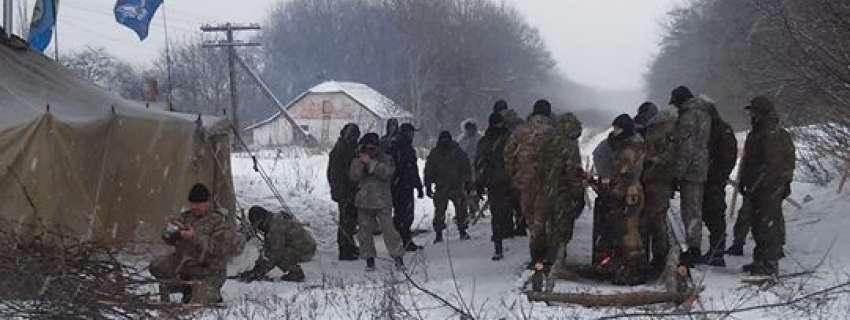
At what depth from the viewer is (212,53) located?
232 feet

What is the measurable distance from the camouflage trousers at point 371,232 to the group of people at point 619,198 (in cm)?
2

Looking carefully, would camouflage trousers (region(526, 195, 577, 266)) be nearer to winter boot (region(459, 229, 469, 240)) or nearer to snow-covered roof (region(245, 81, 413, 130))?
winter boot (region(459, 229, 469, 240))

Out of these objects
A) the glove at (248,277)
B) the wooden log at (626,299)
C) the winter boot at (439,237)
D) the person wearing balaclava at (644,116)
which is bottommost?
the glove at (248,277)

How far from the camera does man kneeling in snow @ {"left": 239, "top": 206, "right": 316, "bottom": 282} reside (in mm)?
9219

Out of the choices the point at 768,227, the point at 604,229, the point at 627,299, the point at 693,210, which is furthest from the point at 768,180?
the point at 627,299

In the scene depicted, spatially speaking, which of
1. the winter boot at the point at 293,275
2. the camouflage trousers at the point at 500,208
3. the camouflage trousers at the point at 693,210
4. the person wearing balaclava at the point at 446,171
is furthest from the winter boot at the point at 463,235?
the camouflage trousers at the point at 693,210

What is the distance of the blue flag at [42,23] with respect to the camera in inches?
542

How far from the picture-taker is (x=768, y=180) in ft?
27.2

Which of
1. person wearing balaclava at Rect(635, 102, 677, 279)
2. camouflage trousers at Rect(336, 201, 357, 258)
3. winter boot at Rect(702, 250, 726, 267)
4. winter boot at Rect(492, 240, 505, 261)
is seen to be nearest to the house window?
camouflage trousers at Rect(336, 201, 357, 258)

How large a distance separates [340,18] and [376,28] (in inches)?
344

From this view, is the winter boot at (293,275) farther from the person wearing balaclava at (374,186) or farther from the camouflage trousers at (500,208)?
the camouflage trousers at (500,208)

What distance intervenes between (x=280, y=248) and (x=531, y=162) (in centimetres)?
Result: 273

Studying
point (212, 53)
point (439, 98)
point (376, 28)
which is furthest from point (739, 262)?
point (212, 53)

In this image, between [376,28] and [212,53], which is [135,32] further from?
[212,53]
